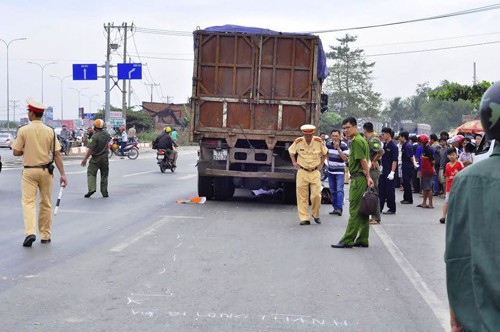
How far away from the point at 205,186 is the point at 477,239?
14128 millimetres

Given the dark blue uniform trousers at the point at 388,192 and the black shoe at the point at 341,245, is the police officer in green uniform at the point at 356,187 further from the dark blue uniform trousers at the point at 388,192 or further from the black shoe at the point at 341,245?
the dark blue uniform trousers at the point at 388,192

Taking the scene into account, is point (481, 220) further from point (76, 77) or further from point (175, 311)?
point (76, 77)

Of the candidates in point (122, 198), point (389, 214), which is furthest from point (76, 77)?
point (389, 214)

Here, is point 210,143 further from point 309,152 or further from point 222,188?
point 309,152

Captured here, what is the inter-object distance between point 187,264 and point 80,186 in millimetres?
11492

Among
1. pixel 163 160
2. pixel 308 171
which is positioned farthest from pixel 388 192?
pixel 163 160

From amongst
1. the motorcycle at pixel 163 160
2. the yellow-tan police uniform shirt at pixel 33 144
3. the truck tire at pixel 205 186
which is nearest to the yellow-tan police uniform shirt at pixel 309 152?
the truck tire at pixel 205 186

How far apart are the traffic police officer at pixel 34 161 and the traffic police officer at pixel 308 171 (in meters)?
4.51

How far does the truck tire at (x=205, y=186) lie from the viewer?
54.0ft

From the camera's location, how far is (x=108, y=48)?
51.5m

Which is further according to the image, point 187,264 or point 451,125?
point 451,125

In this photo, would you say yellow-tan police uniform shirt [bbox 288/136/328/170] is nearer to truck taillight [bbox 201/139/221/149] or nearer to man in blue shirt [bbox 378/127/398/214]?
man in blue shirt [bbox 378/127/398/214]

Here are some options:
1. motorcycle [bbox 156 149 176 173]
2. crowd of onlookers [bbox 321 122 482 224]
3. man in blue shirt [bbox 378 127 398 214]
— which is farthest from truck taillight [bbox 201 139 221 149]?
motorcycle [bbox 156 149 176 173]

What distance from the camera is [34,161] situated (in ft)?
31.6
